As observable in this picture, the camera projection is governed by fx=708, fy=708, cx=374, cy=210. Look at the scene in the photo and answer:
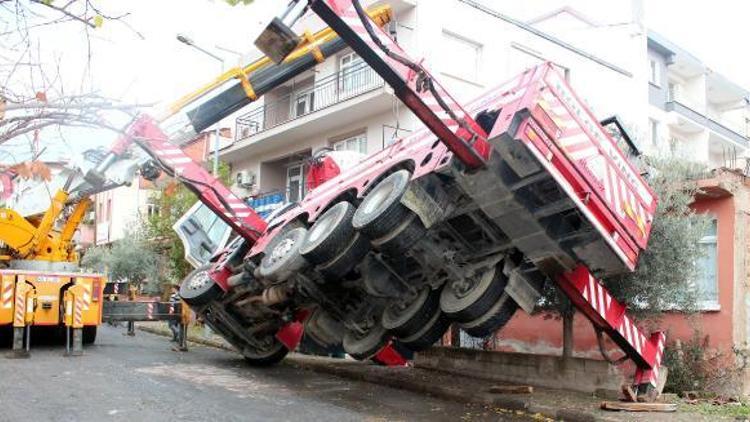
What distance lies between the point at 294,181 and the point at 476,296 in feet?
54.1

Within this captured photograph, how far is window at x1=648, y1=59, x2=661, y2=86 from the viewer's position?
29.0 metres

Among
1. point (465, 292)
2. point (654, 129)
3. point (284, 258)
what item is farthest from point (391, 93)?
point (654, 129)

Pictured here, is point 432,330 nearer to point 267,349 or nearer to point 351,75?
point 267,349

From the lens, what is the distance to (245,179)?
77.8 ft

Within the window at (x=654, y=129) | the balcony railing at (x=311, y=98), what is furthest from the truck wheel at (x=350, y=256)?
the window at (x=654, y=129)

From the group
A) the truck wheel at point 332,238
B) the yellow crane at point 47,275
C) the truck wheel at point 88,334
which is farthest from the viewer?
the truck wheel at point 88,334

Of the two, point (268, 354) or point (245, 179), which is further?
point (245, 179)

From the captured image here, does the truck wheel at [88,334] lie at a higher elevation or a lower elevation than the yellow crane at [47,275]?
lower

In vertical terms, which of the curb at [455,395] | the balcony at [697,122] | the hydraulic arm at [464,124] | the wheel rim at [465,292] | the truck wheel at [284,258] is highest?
the balcony at [697,122]

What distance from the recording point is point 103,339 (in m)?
16.1

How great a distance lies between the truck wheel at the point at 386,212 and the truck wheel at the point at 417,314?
4.30ft

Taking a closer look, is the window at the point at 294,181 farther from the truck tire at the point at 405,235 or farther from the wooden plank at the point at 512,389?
the truck tire at the point at 405,235

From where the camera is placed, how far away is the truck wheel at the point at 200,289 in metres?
11.0

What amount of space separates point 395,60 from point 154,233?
16499 mm
